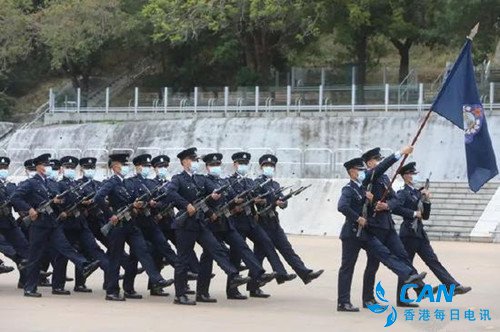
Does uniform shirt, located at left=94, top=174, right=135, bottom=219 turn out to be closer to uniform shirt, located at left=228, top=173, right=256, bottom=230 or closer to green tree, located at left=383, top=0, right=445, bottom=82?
uniform shirt, located at left=228, top=173, right=256, bottom=230

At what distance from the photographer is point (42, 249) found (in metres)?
16.4

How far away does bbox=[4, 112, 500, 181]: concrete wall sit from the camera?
115 feet

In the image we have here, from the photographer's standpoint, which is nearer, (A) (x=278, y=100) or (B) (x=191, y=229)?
(B) (x=191, y=229)

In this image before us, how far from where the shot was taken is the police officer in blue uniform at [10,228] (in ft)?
57.3

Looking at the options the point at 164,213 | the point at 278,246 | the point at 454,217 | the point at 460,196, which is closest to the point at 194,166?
the point at 164,213

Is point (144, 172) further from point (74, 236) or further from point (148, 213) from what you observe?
point (74, 236)

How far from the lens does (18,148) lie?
43.5 meters

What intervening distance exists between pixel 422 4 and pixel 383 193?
3106 centimetres

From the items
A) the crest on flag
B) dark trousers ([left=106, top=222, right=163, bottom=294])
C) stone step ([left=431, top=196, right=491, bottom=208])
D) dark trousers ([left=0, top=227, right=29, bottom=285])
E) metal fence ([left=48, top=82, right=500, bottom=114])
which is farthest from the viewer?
metal fence ([left=48, top=82, right=500, bottom=114])

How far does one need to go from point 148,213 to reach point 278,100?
25579 mm

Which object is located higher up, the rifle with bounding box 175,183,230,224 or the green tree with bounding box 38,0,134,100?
the green tree with bounding box 38,0,134,100

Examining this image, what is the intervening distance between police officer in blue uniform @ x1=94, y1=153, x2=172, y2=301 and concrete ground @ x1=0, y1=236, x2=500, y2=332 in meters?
0.29

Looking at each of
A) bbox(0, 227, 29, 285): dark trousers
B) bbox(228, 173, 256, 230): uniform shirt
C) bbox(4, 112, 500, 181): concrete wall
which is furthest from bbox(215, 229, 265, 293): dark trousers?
bbox(4, 112, 500, 181): concrete wall

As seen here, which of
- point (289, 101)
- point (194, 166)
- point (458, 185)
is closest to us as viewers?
point (194, 166)
